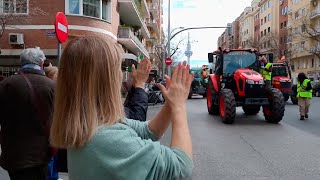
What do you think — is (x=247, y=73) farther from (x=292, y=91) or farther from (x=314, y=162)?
(x=292, y=91)

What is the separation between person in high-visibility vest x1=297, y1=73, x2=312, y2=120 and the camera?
46.2ft

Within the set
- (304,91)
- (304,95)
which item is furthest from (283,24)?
(304,95)

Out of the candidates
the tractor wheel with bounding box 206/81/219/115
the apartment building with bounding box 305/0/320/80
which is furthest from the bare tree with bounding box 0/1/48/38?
the apartment building with bounding box 305/0/320/80

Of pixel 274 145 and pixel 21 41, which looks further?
pixel 21 41

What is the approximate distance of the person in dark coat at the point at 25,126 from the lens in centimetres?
328

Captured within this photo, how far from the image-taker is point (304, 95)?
1421cm

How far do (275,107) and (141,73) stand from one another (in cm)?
999

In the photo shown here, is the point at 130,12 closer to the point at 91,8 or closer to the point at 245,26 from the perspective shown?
the point at 91,8

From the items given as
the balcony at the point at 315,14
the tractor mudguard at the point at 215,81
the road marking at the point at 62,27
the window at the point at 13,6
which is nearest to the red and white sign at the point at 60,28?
the road marking at the point at 62,27

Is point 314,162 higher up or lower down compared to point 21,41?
lower down

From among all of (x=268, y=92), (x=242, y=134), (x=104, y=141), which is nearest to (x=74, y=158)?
(x=104, y=141)

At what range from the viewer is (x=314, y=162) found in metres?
7.12

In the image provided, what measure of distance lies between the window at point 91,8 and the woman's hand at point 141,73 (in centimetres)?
2186

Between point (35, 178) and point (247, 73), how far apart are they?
10882 mm
